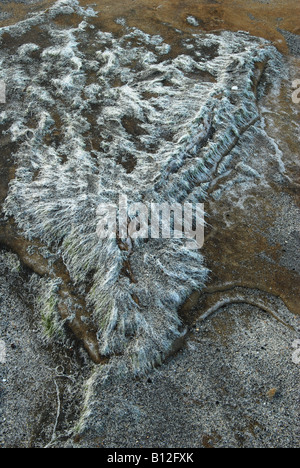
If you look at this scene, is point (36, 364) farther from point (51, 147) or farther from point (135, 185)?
point (51, 147)

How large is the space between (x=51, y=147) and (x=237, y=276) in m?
10.7

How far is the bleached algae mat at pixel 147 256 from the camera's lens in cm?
949

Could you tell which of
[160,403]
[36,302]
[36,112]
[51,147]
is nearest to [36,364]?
[36,302]

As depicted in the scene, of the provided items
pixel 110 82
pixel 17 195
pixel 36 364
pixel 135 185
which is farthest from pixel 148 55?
pixel 36 364

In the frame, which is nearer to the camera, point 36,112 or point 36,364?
point 36,364

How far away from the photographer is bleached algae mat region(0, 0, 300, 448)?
31.1ft

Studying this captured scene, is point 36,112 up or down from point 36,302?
up

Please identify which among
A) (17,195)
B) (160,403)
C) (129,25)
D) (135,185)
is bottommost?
(160,403)

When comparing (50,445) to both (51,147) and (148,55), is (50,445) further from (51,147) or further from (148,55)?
(148,55)

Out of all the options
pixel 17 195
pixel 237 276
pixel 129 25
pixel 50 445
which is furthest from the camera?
pixel 129 25

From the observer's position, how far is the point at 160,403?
9.55 metres

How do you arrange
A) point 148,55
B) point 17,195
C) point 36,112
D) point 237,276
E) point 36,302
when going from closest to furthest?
point 36,302 → point 237,276 → point 17,195 → point 36,112 → point 148,55

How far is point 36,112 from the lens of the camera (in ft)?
59.4

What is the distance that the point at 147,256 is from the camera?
40.8ft
